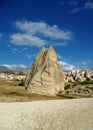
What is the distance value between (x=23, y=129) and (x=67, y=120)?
358cm

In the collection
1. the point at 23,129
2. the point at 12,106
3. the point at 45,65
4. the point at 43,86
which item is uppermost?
the point at 45,65

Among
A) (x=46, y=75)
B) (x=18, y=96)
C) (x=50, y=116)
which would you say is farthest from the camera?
(x=46, y=75)

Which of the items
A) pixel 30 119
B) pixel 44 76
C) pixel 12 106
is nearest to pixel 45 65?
pixel 44 76

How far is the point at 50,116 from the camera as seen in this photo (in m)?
23.3

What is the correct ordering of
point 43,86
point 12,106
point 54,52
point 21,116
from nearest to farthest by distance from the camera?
point 21,116, point 12,106, point 43,86, point 54,52

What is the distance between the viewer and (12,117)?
24688 millimetres

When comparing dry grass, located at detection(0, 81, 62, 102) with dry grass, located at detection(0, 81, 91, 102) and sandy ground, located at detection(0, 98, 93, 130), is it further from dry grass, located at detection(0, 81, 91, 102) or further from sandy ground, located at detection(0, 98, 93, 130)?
sandy ground, located at detection(0, 98, 93, 130)

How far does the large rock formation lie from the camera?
198 feet

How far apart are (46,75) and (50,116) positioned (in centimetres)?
3950

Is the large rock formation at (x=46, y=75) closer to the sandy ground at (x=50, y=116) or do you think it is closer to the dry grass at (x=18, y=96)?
the dry grass at (x=18, y=96)

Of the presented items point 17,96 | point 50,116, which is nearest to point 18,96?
point 17,96

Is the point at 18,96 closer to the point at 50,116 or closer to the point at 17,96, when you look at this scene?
the point at 17,96

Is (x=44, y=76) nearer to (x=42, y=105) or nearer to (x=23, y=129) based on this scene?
(x=42, y=105)

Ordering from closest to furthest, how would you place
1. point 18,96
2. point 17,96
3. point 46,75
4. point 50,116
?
1. point 50,116
2. point 17,96
3. point 18,96
4. point 46,75
